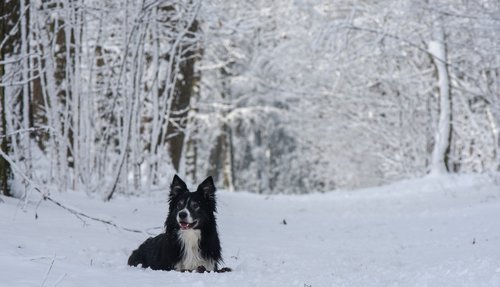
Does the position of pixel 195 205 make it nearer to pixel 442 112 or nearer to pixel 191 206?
pixel 191 206

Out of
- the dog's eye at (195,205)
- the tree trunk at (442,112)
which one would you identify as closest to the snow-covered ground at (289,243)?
the dog's eye at (195,205)

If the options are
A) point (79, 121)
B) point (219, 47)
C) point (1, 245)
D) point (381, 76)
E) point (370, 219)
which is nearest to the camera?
point (1, 245)

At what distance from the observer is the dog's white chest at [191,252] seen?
6.56 metres

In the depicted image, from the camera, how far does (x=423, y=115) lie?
29547 mm

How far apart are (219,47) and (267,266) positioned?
23730mm

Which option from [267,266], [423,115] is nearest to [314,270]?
[267,266]

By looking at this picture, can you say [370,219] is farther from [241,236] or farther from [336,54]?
[336,54]

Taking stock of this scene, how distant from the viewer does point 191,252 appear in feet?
21.6

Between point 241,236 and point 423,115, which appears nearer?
point 241,236

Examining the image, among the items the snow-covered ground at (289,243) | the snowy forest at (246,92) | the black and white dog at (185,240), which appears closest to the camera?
the snow-covered ground at (289,243)

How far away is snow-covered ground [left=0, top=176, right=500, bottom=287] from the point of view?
519 cm

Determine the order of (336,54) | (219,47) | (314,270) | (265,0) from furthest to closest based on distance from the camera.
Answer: (265,0) < (219,47) < (336,54) < (314,270)

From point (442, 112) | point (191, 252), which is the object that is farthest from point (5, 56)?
point (442, 112)

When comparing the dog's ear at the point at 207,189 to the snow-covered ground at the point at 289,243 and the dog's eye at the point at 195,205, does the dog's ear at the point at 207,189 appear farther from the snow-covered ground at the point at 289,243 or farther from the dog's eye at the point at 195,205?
the snow-covered ground at the point at 289,243
